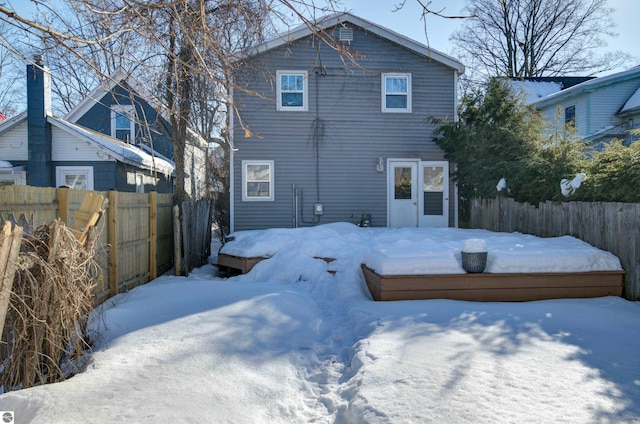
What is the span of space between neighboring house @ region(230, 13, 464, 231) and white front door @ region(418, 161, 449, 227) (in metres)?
0.03

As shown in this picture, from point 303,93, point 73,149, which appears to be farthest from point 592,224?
point 73,149

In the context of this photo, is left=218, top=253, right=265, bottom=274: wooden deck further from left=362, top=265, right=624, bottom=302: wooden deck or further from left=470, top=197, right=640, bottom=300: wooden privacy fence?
left=470, top=197, right=640, bottom=300: wooden privacy fence

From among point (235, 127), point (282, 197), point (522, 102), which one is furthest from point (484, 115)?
point (235, 127)

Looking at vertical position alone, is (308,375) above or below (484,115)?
below

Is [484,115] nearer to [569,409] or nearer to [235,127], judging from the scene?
[235,127]

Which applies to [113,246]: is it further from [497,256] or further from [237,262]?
[497,256]

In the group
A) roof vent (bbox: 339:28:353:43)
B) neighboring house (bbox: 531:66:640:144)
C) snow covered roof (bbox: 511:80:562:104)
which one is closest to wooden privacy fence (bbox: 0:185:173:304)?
roof vent (bbox: 339:28:353:43)

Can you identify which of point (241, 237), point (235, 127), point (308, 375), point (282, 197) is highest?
point (235, 127)

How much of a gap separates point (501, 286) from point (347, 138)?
735 cm

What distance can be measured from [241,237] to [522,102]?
25.7 feet

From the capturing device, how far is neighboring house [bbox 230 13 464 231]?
1227 cm

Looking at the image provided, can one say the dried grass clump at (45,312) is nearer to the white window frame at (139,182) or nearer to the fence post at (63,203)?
the fence post at (63,203)

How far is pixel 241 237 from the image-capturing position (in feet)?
32.9

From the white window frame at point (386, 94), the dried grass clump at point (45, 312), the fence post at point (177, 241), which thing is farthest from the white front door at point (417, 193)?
the dried grass clump at point (45, 312)
